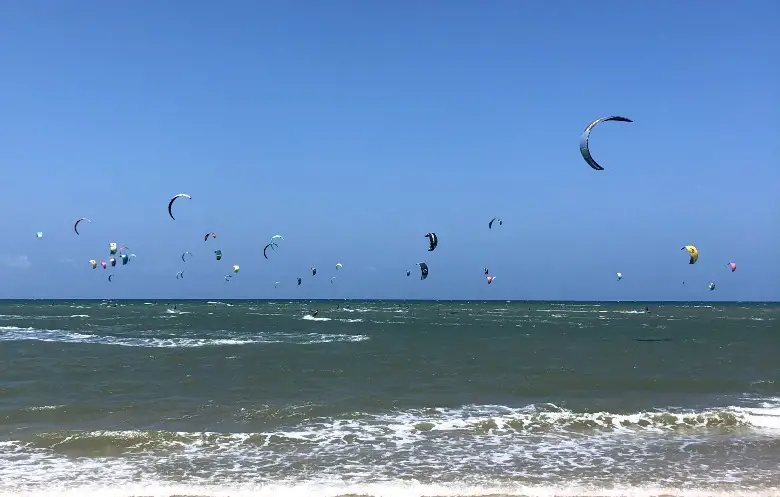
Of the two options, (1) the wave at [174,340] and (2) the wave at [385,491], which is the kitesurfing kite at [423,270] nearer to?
Answer: (1) the wave at [174,340]

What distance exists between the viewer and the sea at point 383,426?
1021 centimetres

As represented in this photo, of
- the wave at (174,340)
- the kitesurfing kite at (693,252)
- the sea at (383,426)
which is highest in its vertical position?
the kitesurfing kite at (693,252)

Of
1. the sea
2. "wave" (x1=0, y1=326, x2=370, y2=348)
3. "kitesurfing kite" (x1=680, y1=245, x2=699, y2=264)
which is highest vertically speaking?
"kitesurfing kite" (x1=680, y1=245, x2=699, y2=264)

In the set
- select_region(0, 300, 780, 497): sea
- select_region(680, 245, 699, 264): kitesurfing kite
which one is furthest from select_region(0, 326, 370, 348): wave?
select_region(680, 245, 699, 264): kitesurfing kite

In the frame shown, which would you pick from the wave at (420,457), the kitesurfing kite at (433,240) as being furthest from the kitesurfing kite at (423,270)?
the wave at (420,457)

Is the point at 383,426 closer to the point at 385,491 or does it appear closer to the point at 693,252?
the point at 385,491

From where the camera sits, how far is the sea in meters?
10.2

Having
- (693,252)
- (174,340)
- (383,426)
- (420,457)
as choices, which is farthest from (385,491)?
(174,340)

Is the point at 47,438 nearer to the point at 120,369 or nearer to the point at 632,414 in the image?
the point at 120,369

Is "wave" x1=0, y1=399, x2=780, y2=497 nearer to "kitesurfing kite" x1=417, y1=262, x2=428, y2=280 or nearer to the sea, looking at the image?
the sea

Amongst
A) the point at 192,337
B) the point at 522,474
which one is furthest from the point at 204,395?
the point at 192,337

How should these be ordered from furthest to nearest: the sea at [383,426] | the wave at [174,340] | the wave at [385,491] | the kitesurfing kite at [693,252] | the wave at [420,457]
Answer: the wave at [174,340]
the kitesurfing kite at [693,252]
the sea at [383,426]
the wave at [420,457]
the wave at [385,491]

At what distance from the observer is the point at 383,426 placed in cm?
1438

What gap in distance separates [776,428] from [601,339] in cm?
2989
